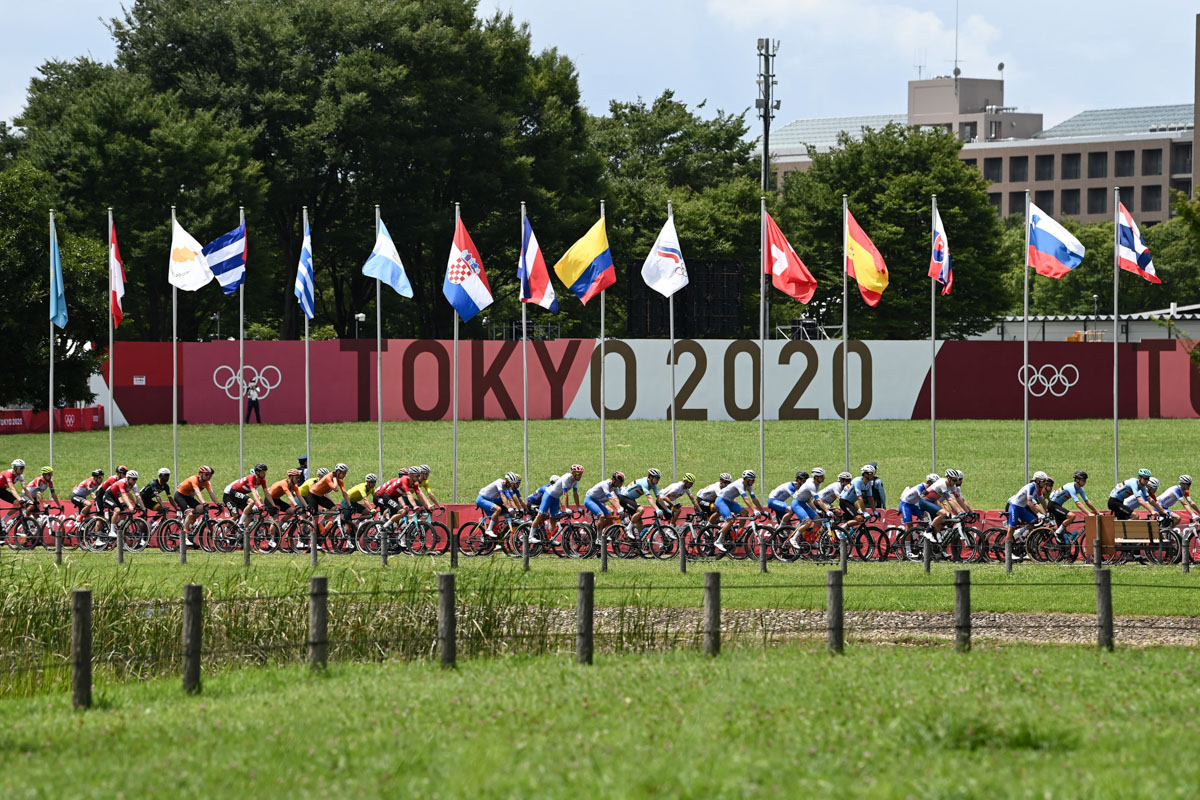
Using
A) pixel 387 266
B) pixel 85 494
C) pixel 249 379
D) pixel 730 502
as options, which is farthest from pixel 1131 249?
pixel 249 379

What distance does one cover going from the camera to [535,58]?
221 ft

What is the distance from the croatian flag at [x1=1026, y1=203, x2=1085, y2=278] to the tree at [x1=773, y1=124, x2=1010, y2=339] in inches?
1407

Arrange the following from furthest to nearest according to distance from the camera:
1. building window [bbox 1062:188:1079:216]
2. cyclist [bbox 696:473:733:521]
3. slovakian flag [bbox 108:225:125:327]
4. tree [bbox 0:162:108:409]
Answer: building window [bbox 1062:188:1079:216], tree [bbox 0:162:108:409], slovakian flag [bbox 108:225:125:327], cyclist [bbox 696:473:733:521]

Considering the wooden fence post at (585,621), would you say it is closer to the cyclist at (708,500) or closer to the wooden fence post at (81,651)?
the wooden fence post at (81,651)

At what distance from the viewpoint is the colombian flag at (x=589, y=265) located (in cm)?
2702

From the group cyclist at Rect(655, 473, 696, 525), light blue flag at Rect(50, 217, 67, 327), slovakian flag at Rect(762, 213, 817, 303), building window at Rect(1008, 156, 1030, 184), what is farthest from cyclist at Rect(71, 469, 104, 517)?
building window at Rect(1008, 156, 1030, 184)

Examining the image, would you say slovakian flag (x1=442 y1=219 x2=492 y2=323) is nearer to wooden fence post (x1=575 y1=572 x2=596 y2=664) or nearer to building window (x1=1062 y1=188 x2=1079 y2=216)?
wooden fence post (x1=575 y1=572 x2=596 y2=664)

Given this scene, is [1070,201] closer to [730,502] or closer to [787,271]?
[787,271]

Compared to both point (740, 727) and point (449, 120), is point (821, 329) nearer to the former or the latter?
point (449, 120)

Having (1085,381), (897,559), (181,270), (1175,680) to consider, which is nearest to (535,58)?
(1085,381)

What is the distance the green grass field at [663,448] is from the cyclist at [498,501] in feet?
28.5

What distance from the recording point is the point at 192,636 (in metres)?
10.9

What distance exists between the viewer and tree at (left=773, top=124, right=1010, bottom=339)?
62562mm

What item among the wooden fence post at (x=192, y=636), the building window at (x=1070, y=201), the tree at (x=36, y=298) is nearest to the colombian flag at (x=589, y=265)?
the tree at (x=36, y=298)
